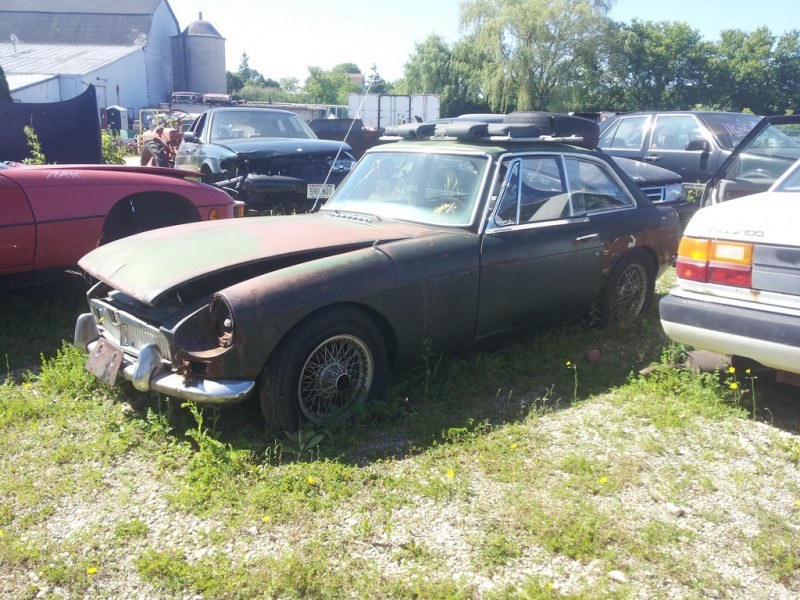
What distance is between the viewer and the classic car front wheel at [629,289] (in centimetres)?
513

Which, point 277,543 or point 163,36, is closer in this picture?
point 277,543

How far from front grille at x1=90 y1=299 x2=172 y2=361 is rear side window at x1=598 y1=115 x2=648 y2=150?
8.45 metres

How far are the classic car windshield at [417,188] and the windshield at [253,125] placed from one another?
5.23m

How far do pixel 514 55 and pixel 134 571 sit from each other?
45.2 metres

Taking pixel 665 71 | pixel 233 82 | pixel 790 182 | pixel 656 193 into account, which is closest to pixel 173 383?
pixel 790 182

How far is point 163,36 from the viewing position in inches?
2440

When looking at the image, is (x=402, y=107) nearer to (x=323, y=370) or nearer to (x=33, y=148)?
(x=33, y=148)

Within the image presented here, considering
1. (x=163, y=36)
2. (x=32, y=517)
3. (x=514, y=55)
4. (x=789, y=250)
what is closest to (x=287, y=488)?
(x=32, y=517)

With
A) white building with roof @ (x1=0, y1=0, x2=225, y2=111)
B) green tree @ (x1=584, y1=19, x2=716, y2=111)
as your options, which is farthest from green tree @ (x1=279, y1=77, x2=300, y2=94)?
green tree @ (x1=584, y1=19, x2=716, y2=111)

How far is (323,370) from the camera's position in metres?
3.56

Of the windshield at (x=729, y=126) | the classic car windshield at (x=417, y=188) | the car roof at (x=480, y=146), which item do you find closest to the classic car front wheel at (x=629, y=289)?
the car roof at (x=480, y=146)

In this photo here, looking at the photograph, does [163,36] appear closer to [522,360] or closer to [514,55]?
[514,55]

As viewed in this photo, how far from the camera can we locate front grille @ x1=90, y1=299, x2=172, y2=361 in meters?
3.41

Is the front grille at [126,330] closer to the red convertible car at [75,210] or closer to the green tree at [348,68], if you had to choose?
the red convertible car at [75,210]
